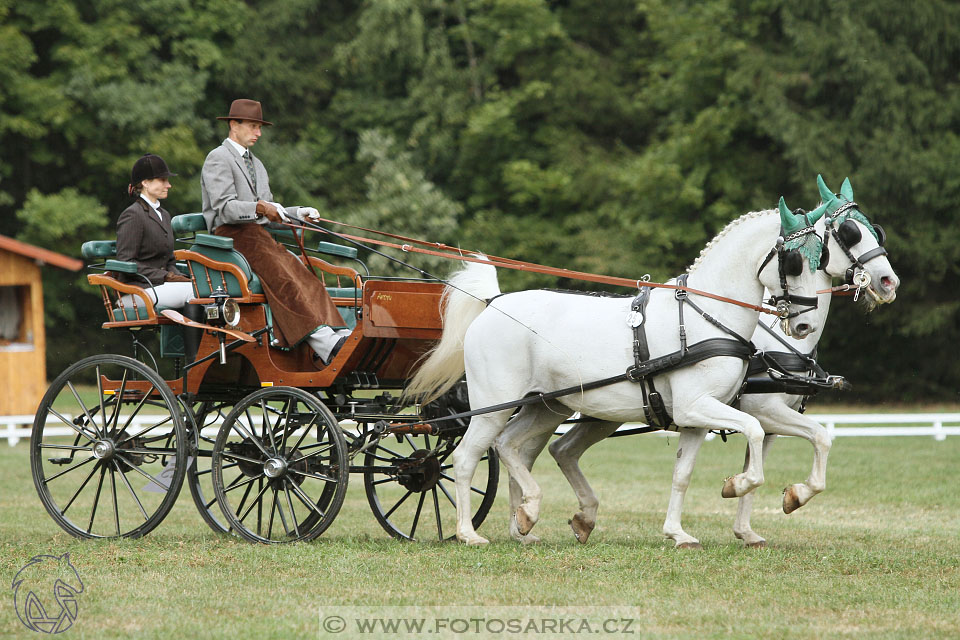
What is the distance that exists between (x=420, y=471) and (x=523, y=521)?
36.1 inches

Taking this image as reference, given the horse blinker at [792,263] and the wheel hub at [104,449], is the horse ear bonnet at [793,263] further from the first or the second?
the wheel hub at [104,449]

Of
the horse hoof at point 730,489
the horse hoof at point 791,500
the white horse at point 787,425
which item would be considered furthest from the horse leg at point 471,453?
the horse hoof at point 791,500

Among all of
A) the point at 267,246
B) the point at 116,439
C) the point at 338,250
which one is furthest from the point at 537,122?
the point at 116,439

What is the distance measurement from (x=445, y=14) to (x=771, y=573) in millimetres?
26985

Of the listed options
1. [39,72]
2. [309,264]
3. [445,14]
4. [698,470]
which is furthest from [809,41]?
[309,264]

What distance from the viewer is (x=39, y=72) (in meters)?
30.0

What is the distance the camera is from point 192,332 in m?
8.44

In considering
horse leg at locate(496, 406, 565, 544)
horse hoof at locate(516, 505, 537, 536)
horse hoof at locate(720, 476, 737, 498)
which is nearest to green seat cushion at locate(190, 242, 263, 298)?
horse leg at locate(496, 406, 565, 544)

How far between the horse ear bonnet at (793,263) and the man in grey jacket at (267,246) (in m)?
2.97

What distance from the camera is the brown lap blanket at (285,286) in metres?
8.02

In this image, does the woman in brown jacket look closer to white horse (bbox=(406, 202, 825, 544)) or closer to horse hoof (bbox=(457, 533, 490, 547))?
white horse (bbox=(406, 202, 825, 544))

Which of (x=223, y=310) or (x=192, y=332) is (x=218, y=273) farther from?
(x=192, y=332)

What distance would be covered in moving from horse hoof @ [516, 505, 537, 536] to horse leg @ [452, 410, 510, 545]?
31 cm

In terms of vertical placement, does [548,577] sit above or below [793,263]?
below
